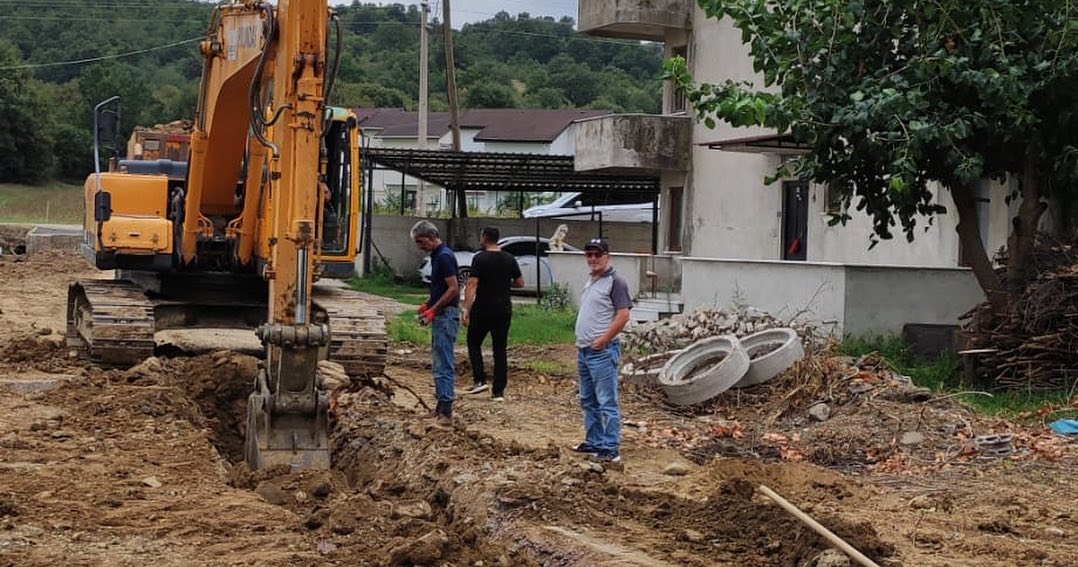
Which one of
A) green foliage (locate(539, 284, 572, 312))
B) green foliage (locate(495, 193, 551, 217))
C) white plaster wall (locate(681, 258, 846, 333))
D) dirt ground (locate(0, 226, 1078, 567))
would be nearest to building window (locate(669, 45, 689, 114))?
green foliage (locate(539, 284, 572, 312))

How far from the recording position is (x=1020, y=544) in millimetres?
8625

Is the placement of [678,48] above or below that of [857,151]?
above

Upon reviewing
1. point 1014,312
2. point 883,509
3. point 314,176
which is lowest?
point 883,509

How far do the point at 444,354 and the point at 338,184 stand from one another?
11.3 feet

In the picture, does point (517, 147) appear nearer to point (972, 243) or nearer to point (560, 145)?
point (560, 145)

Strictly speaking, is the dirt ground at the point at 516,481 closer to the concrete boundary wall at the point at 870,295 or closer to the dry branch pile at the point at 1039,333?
the dry branch pile at the point at 1039,333

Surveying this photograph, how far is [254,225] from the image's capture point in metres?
14.9

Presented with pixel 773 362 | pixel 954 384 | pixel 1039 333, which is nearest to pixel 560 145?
pixel 954 384

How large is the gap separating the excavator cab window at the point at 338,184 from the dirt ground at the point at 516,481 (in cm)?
158

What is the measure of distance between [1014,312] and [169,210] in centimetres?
901

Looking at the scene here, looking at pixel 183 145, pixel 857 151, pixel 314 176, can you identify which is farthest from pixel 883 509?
pixel 183 145

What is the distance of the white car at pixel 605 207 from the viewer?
1594 inches

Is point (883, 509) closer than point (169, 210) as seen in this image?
Yes

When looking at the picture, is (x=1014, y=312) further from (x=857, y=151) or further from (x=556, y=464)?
(x=556, y=464)
